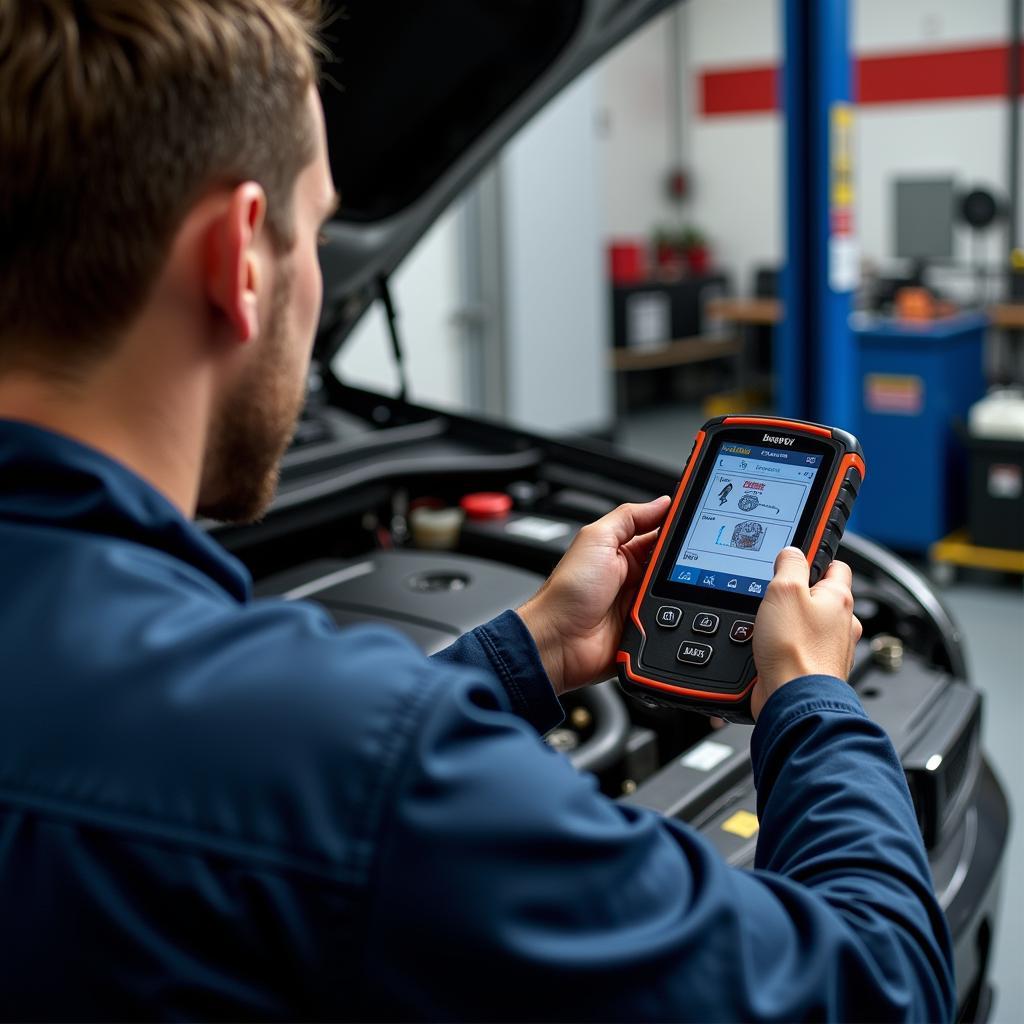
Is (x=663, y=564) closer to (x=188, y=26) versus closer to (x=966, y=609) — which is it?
(x=188, y=26)

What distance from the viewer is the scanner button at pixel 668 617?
1.05 metres

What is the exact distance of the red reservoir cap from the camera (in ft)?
6.11

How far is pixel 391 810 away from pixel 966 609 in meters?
3.65

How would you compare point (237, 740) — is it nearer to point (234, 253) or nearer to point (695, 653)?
point (234, 253)

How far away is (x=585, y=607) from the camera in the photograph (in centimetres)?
106

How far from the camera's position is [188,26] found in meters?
0.64

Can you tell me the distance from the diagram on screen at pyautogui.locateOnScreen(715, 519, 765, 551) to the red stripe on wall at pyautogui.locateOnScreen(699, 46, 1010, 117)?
6239mm

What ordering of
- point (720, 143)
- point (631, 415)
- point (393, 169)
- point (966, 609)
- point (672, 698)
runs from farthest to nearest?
point (720, 143) < point (631, 415) < point (966, 609) < point (393, 169) < point (672, 698)

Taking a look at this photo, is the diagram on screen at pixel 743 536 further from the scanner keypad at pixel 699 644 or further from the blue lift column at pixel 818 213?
the blue lift column at pixel 818 213

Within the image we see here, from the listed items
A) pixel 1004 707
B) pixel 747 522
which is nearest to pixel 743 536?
pixel 747 522

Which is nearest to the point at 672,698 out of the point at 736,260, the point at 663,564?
the point at 663,564

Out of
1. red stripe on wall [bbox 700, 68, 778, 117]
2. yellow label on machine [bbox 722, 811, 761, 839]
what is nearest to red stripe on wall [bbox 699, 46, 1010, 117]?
red stripe on wall [bbox 700, 68, 778, 117]

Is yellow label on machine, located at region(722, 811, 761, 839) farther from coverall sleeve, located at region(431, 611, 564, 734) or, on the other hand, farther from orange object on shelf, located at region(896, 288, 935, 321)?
orange object on shelf, located at region(896, 288, 935, 321)

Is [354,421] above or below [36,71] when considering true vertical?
below
